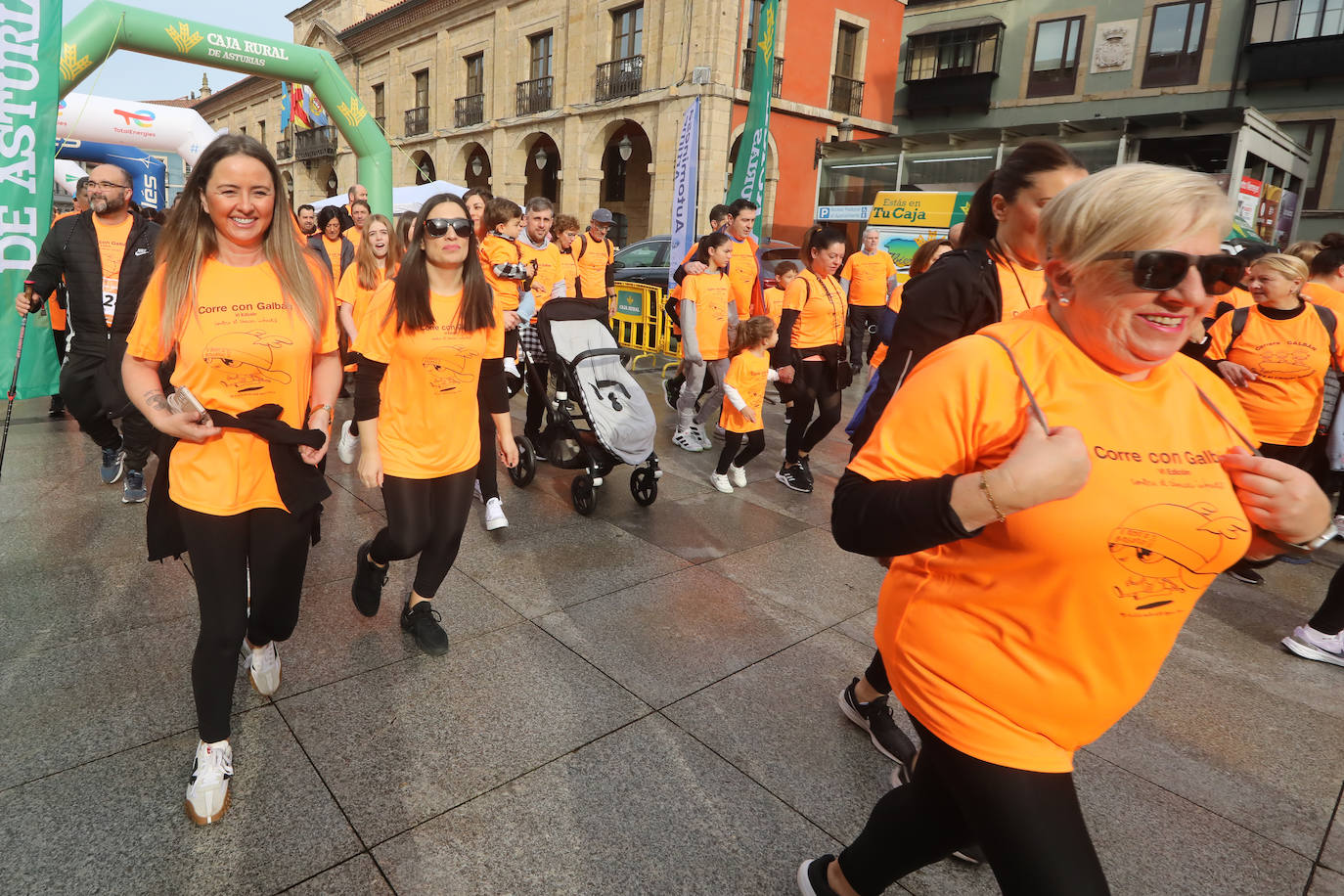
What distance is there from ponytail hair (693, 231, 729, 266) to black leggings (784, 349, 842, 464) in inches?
52.8

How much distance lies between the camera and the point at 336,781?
99.5 inches

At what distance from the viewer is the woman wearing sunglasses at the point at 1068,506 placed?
1250 millimetres

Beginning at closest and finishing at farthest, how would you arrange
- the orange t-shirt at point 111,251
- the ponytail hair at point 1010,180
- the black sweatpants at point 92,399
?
the ponytail hair at point 1010,180, the orange t-shirt at point 111,251, the black sweatpants at point 92,399

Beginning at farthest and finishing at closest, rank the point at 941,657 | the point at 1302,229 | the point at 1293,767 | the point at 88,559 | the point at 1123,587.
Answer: the point at 1302,229
the point at 88,559
the point at 1293,767
the point at 941,657
the point at 1123,587

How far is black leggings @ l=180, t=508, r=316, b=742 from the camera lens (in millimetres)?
2338

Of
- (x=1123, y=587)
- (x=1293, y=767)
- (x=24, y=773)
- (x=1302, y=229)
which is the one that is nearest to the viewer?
(x=1123, y=587)

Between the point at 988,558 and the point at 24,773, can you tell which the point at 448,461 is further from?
the point at 988,558

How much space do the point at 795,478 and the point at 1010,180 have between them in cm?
414

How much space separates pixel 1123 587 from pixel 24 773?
319 cm

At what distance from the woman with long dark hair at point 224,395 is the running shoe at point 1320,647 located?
4572 millimetres

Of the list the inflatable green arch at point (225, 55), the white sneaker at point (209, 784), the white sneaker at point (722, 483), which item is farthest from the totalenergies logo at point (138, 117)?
the white sneaker at point (209, 784)

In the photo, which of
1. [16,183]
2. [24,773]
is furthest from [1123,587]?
[16,183]

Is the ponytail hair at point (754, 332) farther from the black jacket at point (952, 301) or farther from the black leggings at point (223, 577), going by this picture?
→ the black leggings at point (223, 577)

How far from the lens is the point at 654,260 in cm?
1305
